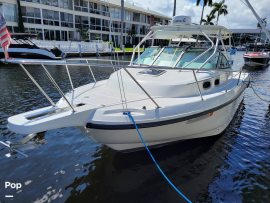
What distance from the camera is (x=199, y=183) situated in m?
4.85

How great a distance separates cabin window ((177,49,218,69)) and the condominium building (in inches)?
821

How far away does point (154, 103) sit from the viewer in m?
4.66

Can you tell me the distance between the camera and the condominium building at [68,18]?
3114cm

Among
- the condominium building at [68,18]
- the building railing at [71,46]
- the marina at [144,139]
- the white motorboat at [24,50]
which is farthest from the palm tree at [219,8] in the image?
the marina at [144,139]

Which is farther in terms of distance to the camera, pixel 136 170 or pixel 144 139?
pixel 136 170

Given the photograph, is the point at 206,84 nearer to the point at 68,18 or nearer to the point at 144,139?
the point at 144,139

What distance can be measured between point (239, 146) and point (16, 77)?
46.4 feet

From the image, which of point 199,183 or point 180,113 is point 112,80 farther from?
point 199,183

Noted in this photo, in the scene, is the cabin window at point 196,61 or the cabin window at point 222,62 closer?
the cabin window at point 196,61

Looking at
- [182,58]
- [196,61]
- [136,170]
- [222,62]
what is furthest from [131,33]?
[136,170]

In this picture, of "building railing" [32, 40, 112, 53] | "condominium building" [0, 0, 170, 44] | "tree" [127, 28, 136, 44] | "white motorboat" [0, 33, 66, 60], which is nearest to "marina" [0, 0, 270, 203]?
"white motorboat" [0, 33, 66, 60]

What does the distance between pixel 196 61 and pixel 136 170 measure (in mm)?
3369

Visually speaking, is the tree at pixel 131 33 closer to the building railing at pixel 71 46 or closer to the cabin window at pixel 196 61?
the building railing at pixel 71 46

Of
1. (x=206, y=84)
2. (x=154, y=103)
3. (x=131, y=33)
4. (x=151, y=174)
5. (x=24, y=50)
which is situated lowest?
(x=151, y=174)
